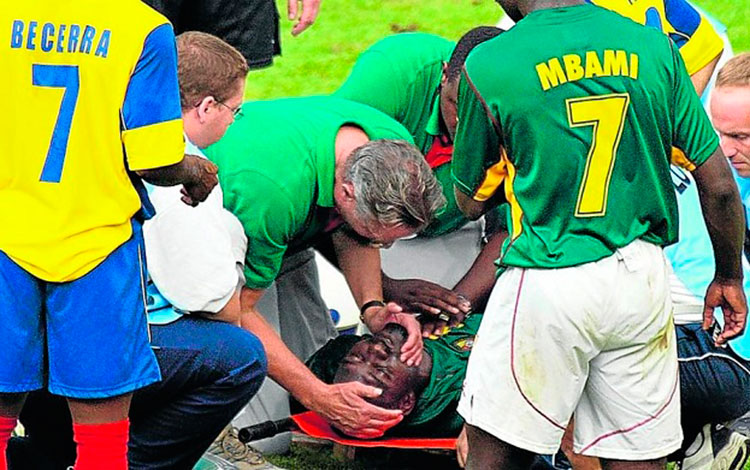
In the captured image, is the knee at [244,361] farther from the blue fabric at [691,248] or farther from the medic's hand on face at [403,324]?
the blue fabric at [691,248]

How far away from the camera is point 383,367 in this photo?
→ 417cm

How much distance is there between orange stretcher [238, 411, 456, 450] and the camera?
412 cm

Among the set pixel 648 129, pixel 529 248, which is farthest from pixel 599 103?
pixel 529 248

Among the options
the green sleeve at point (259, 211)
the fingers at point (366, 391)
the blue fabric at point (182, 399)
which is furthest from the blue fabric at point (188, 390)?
the fingers at point (366, 391)

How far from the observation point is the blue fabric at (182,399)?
3.70 meters

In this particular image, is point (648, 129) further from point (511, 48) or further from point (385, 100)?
point (385, 100)

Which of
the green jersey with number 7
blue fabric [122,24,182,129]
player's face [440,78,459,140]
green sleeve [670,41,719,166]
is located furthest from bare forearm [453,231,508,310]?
blue fabric [122,24,182,129]

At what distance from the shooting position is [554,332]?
3203 mm

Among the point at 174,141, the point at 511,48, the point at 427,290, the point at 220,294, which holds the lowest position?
the point at 427,290

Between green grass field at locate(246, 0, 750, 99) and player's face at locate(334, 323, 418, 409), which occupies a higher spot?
player's face at locate(334, 323, 418, 409)

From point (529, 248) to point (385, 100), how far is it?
1461 millimetres

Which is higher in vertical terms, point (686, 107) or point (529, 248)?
point (686, 107)

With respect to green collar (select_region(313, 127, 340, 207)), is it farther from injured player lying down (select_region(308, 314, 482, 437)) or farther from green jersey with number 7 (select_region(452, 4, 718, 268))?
green jersey with number 7 (select_region(452, 4, 718, 268))

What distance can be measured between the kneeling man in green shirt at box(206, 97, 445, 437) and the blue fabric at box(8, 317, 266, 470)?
32 cm
